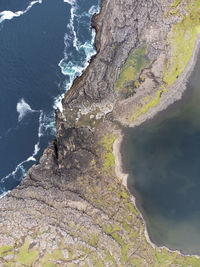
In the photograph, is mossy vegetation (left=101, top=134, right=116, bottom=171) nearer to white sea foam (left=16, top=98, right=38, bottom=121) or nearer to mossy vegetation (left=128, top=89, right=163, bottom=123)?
mossy vegetation (left=128, top=89, right=163, bottom=123)

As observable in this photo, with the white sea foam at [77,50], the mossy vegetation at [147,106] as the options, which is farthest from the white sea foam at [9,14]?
the mossy vegetation at [147,106]

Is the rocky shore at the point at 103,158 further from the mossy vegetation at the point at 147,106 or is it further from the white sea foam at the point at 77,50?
the white sea foam at the point at 77,50

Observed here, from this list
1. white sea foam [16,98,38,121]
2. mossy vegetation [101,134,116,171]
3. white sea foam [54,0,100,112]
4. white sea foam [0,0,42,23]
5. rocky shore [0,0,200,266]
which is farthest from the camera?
white sea foam [0,0,42,23]

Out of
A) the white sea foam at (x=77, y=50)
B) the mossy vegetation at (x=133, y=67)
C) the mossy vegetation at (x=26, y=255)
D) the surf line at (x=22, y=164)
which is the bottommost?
the mossy vegetation at (x=26, y=255)

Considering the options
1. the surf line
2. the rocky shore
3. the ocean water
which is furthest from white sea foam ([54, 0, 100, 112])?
the surf line

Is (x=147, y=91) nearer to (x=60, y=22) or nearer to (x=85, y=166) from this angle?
(x=85, y=166)

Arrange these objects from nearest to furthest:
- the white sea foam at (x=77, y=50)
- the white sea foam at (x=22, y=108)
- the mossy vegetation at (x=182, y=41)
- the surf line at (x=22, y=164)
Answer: the surf line at (x=22, y=164) < the white sea foam at (x=22, y=108) < the mossy vegetation at (x=182, y=41) < the white sea foam at (x=77, y=50)

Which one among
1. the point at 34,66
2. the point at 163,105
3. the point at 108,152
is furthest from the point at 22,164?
the point at 163,105
